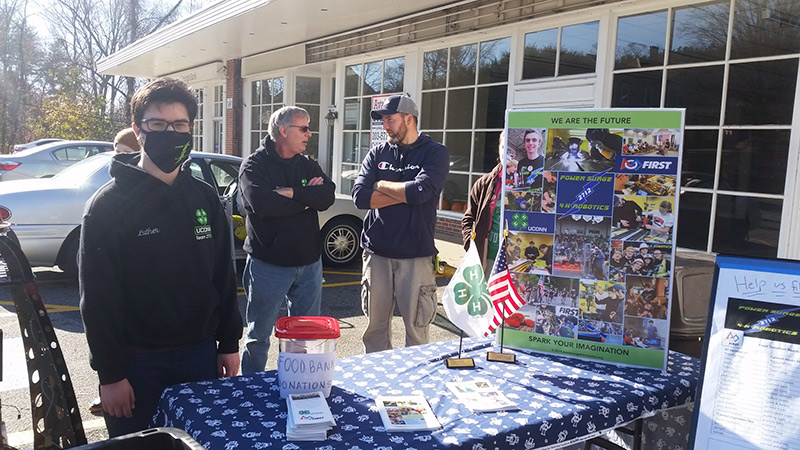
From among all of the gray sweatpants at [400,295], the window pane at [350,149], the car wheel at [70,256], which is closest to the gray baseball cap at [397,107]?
the gray sweatpants at [400,295]

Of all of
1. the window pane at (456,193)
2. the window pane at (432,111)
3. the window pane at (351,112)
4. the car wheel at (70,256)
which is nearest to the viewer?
the car wheel at (70,256)

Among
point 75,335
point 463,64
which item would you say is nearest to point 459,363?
point 75,335

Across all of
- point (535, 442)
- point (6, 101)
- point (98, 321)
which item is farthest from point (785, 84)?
point (6, 101)

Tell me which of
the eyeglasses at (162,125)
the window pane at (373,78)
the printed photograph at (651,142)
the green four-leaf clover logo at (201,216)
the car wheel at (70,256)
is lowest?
the car wheel at (70,256)

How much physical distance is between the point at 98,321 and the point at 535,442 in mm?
1601

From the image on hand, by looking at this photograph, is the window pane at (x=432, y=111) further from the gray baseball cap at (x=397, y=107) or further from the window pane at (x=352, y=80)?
the gray baseball cap at (x=397, y=107)

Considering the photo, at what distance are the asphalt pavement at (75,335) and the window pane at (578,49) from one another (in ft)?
11.0

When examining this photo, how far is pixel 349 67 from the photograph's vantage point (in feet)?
44.8

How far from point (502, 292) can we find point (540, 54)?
7197 millimetres

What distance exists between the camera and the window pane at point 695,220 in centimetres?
685

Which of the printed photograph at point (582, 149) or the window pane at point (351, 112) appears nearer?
the printed photograph at point (582, 149)

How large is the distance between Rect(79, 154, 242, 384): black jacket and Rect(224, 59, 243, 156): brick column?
1651 cm

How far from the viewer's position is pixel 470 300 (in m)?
2.80

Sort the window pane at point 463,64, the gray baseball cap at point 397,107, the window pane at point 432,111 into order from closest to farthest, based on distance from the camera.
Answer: the gray baseball cap at point 397,107
the window pane at point 463,64
the window pane at point 432,111
